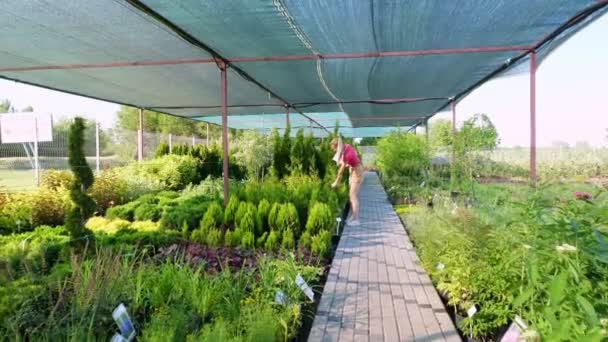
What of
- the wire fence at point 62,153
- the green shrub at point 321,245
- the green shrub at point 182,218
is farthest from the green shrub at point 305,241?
the wire fence at point 62,153

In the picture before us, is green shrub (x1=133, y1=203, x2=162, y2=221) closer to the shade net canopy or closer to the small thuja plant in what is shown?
the small thuja plant

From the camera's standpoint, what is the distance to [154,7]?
3.46 metres

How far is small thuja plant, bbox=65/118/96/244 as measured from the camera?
3.23 metres

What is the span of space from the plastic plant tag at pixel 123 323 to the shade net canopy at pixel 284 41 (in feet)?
8.13

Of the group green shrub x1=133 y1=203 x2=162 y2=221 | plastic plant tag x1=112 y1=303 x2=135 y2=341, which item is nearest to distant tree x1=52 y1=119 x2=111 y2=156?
green shrub x1=133 y1=203 x2=162 y2=221

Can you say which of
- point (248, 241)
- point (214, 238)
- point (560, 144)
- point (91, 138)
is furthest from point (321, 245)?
point (560, 144)

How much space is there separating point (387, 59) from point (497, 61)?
71.4 inches

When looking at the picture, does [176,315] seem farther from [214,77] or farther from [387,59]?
[214,77]

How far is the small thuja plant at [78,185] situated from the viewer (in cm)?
323

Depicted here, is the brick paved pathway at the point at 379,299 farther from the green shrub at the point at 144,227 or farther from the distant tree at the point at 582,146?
the distant tree at the point at 582,146

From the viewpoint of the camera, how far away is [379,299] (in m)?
3.26

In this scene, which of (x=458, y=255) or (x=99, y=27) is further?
(x=99, y=27)

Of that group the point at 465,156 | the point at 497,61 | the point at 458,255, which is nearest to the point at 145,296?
the point at 458,255

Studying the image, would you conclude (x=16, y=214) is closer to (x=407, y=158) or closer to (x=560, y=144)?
(x=407, y=158)
